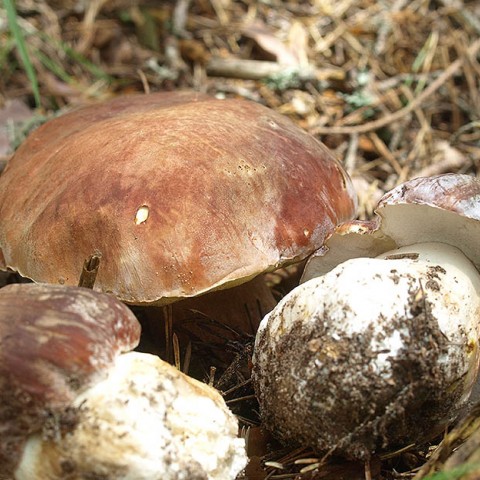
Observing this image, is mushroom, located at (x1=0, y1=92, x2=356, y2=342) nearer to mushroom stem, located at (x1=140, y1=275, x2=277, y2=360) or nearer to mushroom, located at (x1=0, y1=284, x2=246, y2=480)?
mushroom stem, located at (x1=140, y1=275, x2=277, y2=360)

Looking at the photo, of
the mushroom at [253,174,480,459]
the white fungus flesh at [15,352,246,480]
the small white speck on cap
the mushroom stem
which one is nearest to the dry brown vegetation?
the mushroom stem

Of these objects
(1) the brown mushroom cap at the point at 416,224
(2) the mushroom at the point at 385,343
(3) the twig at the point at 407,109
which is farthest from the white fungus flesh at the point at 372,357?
(3) the twig at the point at 407,109

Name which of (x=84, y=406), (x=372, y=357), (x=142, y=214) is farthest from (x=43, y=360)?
(x=372, y=357)

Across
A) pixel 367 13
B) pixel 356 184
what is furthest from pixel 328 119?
pixel 367 13

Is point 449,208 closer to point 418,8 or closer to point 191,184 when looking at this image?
point 191,184

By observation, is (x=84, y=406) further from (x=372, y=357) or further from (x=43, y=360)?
(x=372, y=357)

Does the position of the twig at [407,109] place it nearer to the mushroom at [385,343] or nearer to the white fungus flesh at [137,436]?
the mushroom at [385,343]
